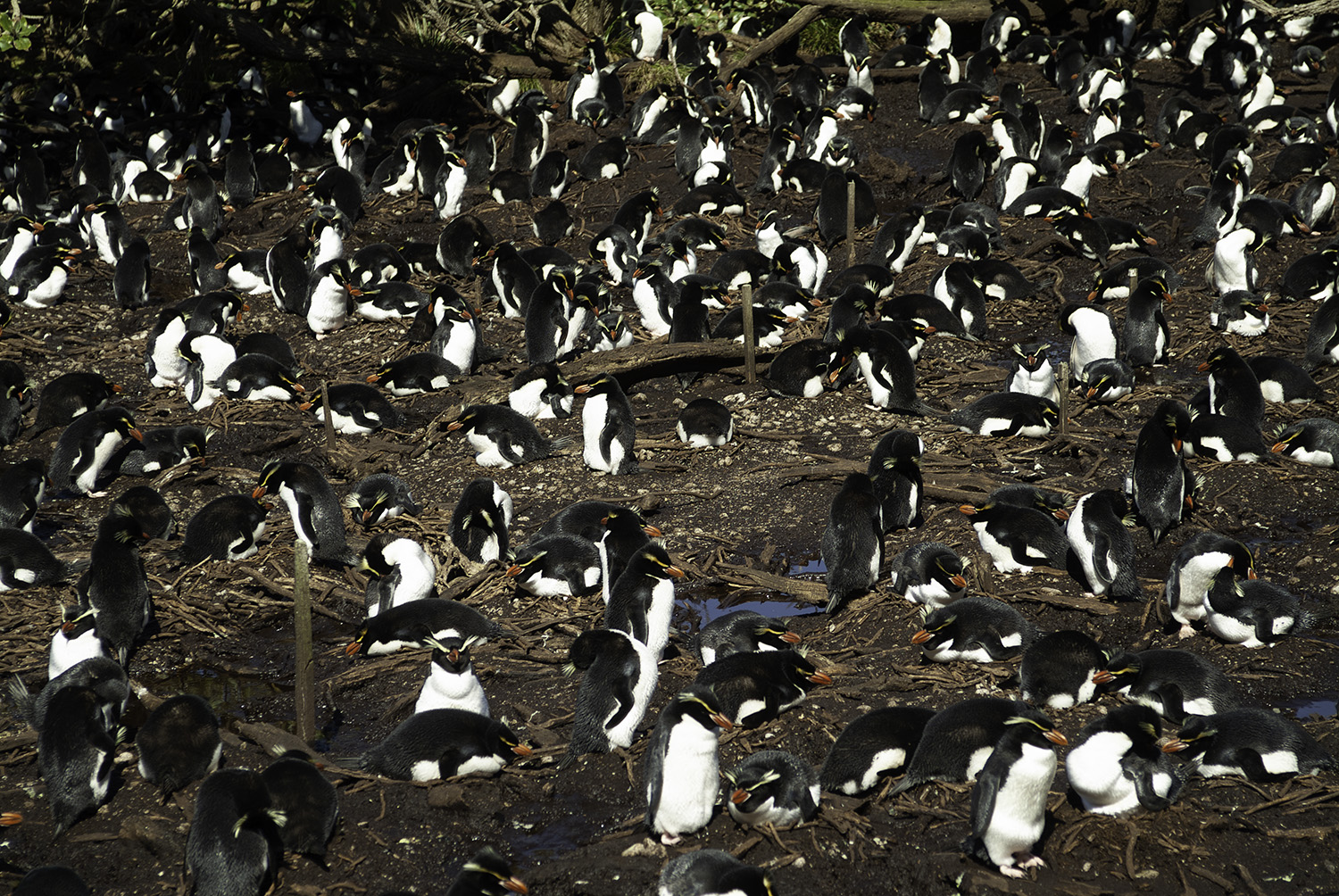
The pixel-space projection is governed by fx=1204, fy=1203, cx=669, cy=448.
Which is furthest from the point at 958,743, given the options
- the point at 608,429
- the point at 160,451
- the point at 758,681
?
the point at 160,451

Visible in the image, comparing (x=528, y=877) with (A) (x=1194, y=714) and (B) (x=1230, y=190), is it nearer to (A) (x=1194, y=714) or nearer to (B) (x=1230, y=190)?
(A) (x=1194, y=714)

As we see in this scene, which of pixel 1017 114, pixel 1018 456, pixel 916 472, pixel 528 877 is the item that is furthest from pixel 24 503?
pixel 1017 114

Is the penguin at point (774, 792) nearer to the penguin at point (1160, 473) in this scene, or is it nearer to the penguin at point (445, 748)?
the penguin at point (445, 748)

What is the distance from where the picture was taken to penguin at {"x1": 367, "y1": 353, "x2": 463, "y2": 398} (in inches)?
451

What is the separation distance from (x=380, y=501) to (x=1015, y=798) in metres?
5.38

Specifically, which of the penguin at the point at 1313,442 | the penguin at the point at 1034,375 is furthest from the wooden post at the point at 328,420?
the penguin at the point at 1313,442

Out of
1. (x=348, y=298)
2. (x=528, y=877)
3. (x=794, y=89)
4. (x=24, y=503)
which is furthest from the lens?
(x=794, y=89)

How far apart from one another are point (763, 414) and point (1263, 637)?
4818 millimetres

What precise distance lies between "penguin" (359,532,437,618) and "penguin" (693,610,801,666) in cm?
197

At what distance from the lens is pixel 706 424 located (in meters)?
10.1

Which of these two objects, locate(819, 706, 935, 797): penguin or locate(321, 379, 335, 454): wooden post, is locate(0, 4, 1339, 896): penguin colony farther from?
locate(321, 379, 335, 454): wooden post

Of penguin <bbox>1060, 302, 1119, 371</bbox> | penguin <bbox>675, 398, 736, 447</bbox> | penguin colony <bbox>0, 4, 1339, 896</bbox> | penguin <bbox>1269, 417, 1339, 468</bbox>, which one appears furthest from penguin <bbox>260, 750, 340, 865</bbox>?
penguin <bbox>1060, 302, 1119, 371</bbox>

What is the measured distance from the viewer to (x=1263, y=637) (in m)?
6.96

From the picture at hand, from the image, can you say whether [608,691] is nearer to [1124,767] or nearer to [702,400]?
[1124,767]
